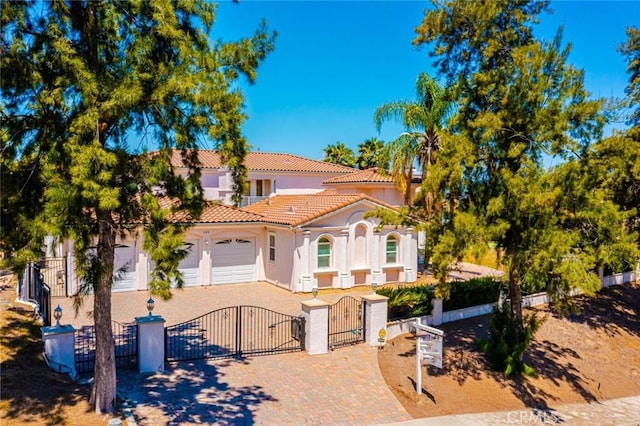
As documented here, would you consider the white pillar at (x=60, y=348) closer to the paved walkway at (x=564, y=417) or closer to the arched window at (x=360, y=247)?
the paved walkway at (x=564, y=417)

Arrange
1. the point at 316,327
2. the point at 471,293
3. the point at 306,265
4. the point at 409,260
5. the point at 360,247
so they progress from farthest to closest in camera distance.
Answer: the point at 409,260 → the point at 360,247 → the point at 306,265 → the point at 471,293 → the point at 316,327

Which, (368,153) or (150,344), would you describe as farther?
(368,153)

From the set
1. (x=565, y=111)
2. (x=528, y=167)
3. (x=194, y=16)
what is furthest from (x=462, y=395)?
(x=194, y=16)

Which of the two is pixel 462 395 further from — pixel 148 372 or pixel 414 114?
pixel 414 114

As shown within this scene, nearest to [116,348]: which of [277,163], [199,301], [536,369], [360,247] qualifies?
[199,301]

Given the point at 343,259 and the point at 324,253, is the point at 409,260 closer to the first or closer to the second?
the point at 343,259

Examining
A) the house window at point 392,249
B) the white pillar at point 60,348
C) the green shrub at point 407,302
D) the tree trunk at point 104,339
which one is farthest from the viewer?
the house window at point 392,249
